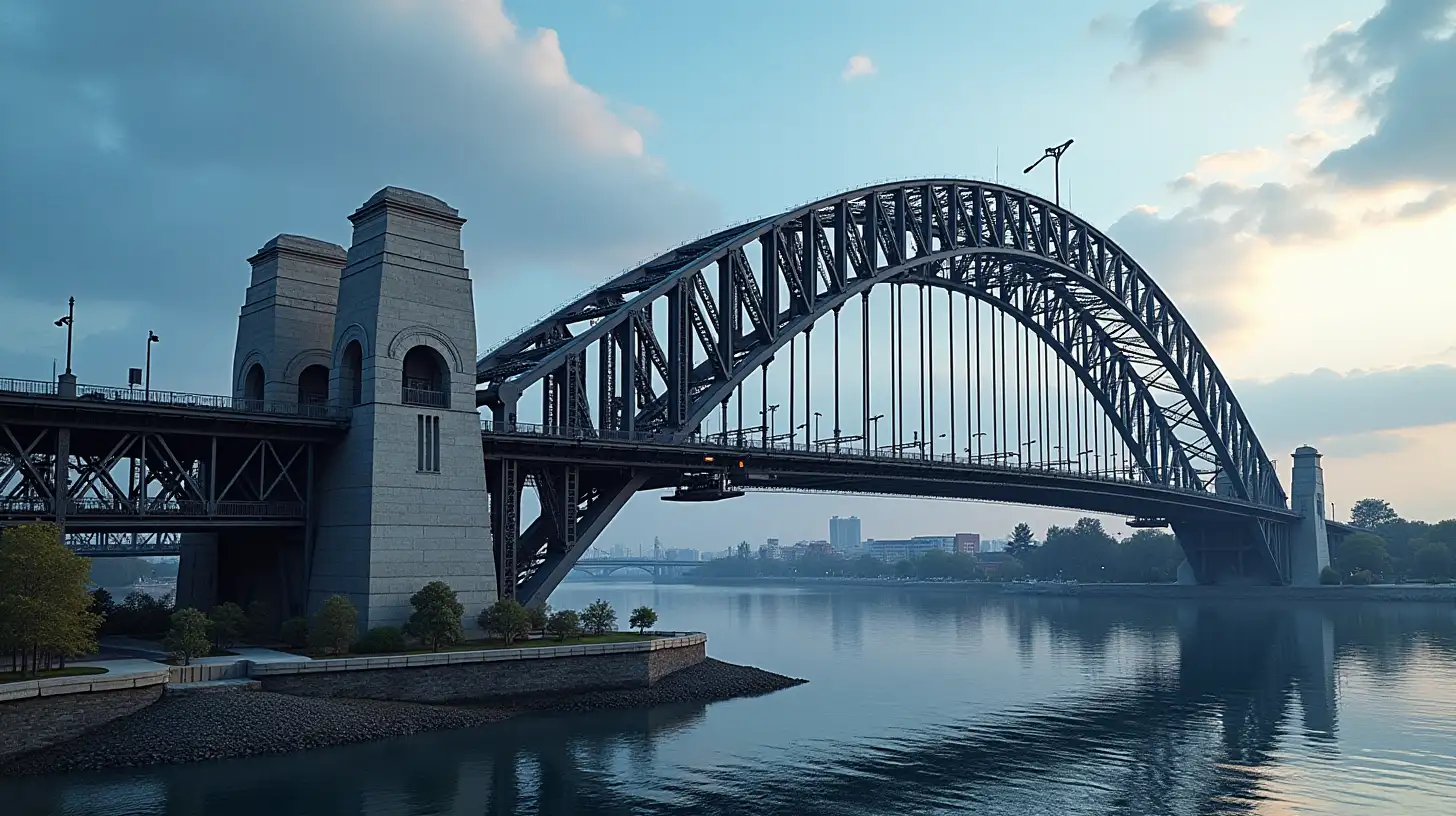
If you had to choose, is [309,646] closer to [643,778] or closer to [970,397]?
[643,778]

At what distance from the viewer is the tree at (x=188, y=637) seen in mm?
42562

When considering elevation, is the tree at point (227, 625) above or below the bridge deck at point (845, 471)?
below

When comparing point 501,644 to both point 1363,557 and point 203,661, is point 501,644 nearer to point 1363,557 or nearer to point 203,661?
point 203,661

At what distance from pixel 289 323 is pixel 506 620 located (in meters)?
20.2

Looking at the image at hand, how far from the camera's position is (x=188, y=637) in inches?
1678

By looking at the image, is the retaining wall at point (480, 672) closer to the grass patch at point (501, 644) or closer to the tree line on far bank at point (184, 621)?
the grass patch at point (501, 644)

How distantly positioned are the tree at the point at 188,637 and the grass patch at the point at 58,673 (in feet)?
9.17

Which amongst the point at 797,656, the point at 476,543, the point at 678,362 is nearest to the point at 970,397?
the point at 797,656

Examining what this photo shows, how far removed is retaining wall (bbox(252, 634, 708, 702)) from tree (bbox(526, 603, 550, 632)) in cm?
169

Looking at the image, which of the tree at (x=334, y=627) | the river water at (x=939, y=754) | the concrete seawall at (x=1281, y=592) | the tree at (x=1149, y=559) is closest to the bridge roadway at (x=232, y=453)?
the tree at (x=334, y=627)

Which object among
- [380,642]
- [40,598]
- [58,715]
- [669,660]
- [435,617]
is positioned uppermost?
[40,598]

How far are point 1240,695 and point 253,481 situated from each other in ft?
165

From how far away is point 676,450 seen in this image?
62062mm

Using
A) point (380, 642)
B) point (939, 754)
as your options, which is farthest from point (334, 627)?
point (939, 754)
